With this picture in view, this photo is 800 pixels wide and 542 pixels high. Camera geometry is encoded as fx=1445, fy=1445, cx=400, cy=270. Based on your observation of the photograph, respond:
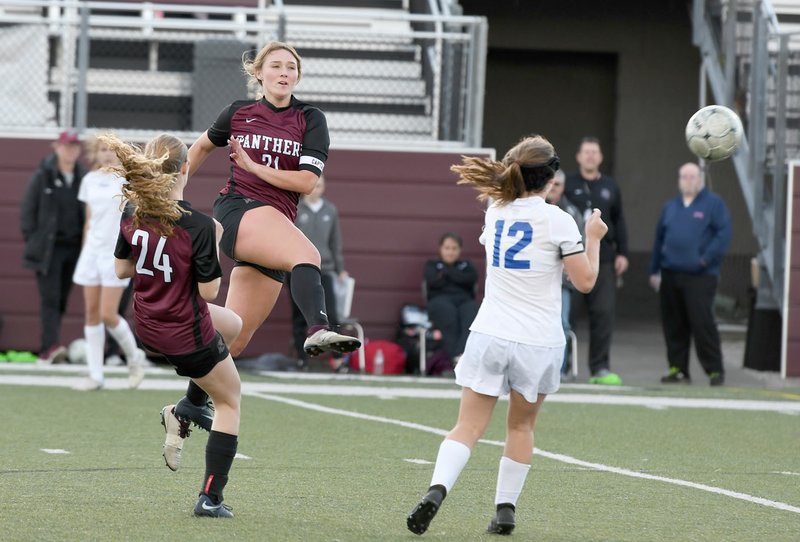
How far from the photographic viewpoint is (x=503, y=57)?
71.8 ft

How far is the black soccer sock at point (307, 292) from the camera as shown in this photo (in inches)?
269

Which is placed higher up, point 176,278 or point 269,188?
point 269,188

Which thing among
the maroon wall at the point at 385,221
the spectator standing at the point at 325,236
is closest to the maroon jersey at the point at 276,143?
the spectator standing at the point at 325,236

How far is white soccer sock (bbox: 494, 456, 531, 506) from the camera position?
5.65 m

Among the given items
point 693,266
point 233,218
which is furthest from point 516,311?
point 693,266

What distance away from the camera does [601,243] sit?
14180mm

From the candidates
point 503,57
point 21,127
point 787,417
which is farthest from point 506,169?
point 503,57

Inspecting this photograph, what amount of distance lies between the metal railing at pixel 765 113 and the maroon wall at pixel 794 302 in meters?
0.17

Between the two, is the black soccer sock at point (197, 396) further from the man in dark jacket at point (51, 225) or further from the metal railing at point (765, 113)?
the metal railing at point (765, 113)

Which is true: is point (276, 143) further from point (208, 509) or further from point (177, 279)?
point (208, 509)

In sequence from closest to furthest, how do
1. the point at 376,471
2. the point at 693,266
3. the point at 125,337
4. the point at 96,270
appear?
the point at 376,471 → the point at 96,270 → the point at 125,337 → the point at 693,266

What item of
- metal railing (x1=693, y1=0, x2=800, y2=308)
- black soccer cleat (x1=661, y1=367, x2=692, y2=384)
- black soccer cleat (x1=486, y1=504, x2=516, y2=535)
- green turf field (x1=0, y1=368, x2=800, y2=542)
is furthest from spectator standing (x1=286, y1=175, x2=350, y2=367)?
black soccer cleat (x1=486, y1=504, x2=516, y2=535)

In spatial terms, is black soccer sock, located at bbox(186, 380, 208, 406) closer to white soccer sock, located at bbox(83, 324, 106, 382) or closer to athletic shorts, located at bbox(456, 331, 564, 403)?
athletic shorts, located at bbox(456, 331, 564, 403)

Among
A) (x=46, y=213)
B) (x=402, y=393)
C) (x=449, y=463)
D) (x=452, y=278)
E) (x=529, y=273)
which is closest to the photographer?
(x=449, y=463)
